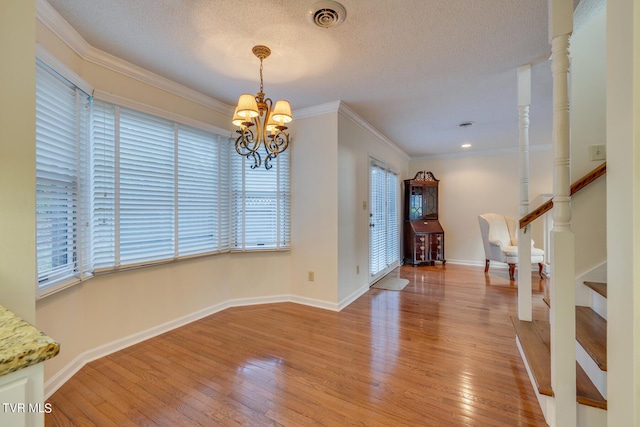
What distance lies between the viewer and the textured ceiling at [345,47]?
167cm

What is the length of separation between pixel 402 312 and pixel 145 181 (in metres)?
3.01

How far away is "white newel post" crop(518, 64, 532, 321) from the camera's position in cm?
228

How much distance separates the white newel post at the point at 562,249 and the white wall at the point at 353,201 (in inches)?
81.2

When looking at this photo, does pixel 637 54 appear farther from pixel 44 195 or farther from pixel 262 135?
pixel 44 195

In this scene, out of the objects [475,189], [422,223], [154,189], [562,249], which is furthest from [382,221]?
[154,189]

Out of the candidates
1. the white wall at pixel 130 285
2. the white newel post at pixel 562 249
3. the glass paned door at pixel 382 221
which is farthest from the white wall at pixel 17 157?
the glass paned door at pixel 382 221

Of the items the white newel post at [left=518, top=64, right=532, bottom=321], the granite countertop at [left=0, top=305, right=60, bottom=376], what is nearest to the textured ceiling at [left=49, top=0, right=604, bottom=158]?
the white newel post at [left=518, top=64, right=532, bottom=321]

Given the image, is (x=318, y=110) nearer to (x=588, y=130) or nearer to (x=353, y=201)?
(x=353, y=201)

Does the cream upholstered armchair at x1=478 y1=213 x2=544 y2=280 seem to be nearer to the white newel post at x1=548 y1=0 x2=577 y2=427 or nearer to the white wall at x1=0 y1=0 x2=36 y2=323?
the white newel post at x1=548 y1=0 x2=577 y2=427

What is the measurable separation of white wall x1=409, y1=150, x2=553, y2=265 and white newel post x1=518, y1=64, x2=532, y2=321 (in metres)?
3.48

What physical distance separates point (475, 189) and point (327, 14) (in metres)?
5.23

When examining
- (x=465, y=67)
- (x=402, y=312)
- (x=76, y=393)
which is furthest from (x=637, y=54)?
(x=76, y=393)

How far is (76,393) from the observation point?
173 centimetres

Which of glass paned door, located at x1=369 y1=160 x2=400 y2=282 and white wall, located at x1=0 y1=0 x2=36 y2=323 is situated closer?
white wall, located at x1=0 y1=0 x2=36 y2=323
